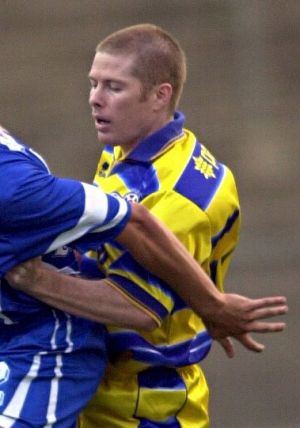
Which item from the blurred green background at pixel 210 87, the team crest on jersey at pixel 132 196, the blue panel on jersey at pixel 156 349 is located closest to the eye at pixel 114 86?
the team crest on jersey at pixel 132 196

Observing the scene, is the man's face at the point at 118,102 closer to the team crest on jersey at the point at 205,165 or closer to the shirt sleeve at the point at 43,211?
the team crest on jersey at the point at 205,165

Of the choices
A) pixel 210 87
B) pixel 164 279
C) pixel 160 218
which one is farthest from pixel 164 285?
pixel 210 87

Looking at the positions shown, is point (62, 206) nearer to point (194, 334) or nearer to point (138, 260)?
point (138, 260)

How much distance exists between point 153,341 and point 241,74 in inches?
233

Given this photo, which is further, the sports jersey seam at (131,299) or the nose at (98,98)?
the nose at (98,98)

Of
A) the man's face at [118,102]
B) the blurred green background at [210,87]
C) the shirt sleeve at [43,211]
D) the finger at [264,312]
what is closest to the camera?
the shirt sleeve at [43,211]

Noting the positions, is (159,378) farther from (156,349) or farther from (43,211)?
(43,211)

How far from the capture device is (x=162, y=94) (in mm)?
3947

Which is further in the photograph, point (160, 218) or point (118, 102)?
point (118, 102)

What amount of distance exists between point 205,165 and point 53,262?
472 mm

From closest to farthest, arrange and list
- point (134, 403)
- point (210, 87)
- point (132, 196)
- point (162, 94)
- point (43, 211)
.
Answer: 1. point (43, 211)
2. point (132, 196)
3. point (162, 94)
4. point (134, 403)
5. point (210, 87)

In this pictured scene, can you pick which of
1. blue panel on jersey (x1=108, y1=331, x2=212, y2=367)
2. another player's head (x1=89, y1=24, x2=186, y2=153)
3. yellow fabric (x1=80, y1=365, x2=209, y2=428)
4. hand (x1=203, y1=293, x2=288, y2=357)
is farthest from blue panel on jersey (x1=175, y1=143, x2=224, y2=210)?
yellow fabric (x1=80, y1=365, x2=209, y2=428)

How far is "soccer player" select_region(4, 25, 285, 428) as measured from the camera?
12.4 ft

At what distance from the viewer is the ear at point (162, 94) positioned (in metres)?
3.94
